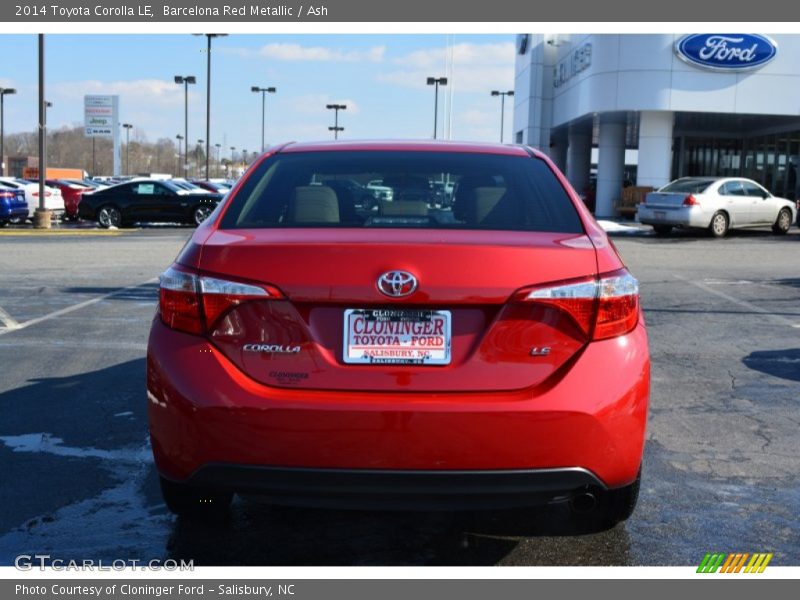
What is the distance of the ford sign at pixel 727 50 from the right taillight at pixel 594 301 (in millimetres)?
32062

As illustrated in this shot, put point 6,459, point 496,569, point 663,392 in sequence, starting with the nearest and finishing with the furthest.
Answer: point 496,569, point 6,459, point 663,392

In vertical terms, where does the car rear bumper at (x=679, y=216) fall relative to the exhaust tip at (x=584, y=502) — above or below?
above

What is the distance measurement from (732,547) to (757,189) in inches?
949

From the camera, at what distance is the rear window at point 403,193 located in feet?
12.9

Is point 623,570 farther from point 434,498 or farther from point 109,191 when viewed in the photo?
point 109,191

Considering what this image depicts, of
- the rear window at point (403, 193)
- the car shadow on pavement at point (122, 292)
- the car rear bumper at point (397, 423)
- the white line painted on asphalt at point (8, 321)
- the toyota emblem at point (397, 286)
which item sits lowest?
the white line painted on asphalt at point (8, 321)

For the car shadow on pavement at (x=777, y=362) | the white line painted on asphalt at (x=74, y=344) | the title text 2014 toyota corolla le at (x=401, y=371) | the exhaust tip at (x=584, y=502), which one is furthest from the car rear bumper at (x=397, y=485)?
the white line painted on asphalt at (x=74, y=344)

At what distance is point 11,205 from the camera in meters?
28.1

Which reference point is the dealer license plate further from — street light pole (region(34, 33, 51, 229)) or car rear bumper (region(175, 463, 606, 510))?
street light pole (region(34, 33, 51, 229))

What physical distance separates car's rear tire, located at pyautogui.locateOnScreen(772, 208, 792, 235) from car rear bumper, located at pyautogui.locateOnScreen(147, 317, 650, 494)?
2502cm

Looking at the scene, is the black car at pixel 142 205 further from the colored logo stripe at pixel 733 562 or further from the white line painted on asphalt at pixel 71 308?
the colored logo stripe at pixel 733 562

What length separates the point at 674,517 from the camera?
4.32 m

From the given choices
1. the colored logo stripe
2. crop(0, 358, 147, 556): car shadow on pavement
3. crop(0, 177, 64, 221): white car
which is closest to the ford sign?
crop(0, 177, 64, 221): white car
